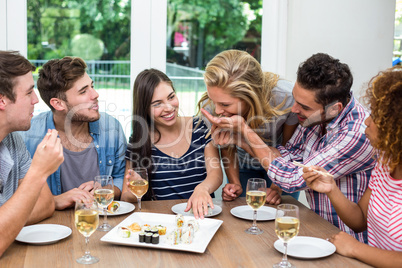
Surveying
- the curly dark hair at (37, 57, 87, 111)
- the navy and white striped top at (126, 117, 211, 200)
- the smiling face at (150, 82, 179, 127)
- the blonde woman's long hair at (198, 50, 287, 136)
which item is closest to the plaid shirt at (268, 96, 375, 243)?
the blonde woman's long hair at (198, 50, 287, 136)

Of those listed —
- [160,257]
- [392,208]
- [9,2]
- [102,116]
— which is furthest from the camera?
[9,2]

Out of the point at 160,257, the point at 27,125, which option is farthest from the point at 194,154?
the point at 160,257

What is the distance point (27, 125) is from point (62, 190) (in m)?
0.69

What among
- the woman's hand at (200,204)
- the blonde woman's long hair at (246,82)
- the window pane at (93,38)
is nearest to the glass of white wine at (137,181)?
the woman's hand at (200,204)

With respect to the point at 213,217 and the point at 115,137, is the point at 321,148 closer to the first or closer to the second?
the point at 213,217

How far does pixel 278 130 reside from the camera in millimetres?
2498

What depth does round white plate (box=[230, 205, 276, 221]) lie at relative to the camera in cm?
171

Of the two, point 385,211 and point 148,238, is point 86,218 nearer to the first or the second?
point 148,238

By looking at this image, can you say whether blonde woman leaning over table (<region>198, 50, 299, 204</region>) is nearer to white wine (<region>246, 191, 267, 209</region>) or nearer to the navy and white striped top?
the navy and white striped top

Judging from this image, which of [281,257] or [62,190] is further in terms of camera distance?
[62,190]

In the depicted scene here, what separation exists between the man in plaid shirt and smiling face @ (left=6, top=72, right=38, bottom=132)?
1.09m

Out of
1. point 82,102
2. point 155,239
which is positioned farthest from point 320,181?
point 82,102

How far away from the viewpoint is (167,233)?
1530 mm

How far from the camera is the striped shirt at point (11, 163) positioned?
1728 millimetres
